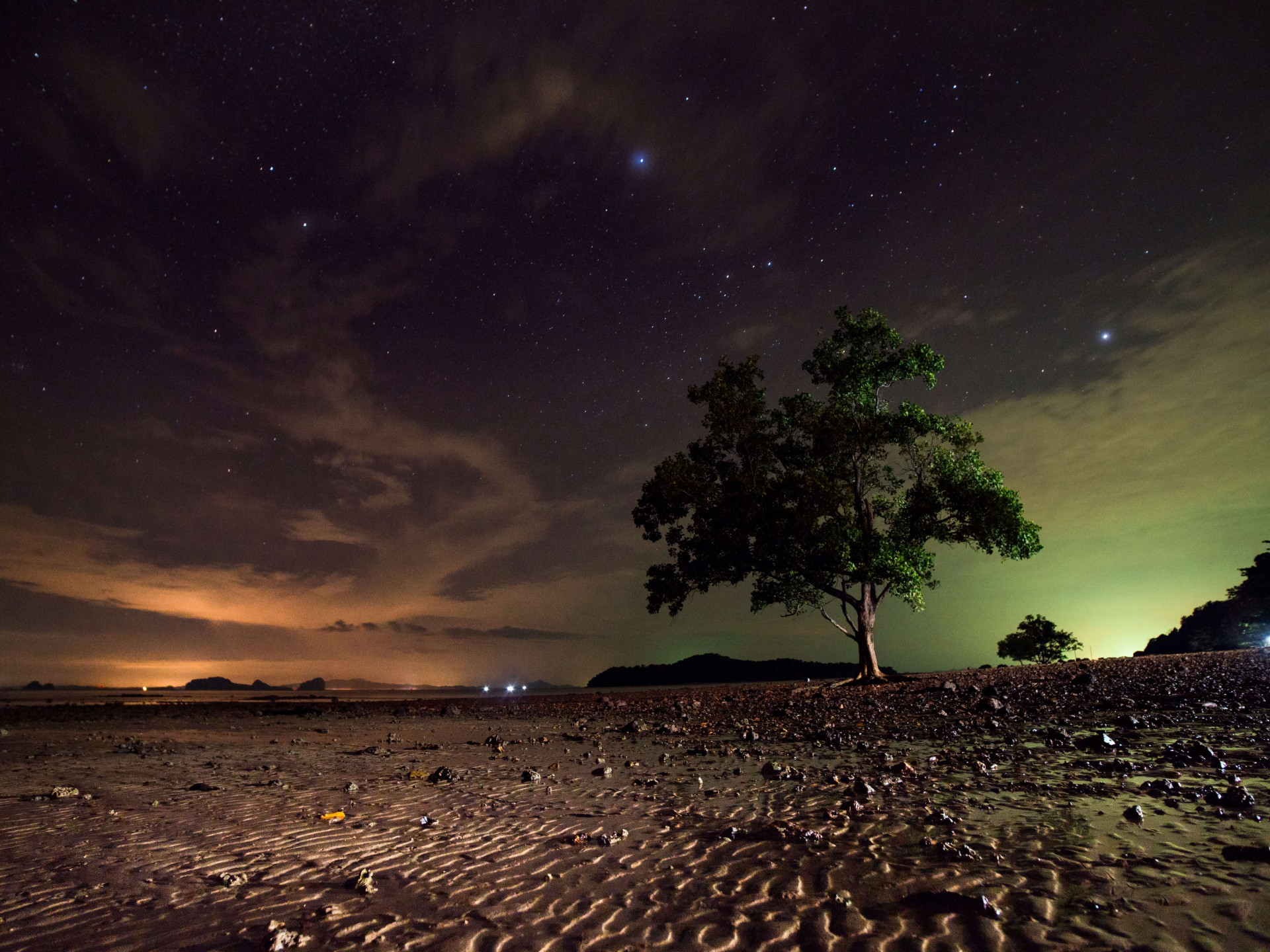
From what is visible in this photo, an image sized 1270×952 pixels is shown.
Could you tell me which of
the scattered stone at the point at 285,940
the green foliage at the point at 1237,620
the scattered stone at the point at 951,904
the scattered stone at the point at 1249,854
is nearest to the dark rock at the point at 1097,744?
the scattered stone at the point at 1249,854

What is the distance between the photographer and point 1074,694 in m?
13.4

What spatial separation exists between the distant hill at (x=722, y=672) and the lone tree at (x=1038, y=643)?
1949 cm

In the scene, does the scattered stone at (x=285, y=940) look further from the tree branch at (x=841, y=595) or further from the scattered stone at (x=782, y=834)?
the tree branch at (x=841, y=595)

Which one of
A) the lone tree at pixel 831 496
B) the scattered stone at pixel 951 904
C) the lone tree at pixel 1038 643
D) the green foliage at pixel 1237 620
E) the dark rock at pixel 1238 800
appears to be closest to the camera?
the scattered stone at pixel 951 904

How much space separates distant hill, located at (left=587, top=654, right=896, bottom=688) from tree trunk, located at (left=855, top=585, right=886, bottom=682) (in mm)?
48477

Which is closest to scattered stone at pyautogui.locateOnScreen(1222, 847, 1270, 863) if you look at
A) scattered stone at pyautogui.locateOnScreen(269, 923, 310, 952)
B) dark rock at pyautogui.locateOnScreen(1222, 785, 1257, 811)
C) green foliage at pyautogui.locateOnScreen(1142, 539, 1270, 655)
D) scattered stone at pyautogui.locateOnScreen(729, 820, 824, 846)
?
dark rock at pyautogui.locateOnScreen(1222, 785, 1257, 811)

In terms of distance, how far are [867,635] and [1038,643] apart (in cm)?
6006

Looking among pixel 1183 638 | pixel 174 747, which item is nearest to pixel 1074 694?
pixel 174 747

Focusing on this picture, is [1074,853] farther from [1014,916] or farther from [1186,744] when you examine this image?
[1186,744]

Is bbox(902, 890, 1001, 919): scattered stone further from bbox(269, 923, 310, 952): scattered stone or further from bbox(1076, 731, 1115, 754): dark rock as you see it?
bbox(1076, 731, 1115, 754): dark rock

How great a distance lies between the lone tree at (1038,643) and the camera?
69550mm

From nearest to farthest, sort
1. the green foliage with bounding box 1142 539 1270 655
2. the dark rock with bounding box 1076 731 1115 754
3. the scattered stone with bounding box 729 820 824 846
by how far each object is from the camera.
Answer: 1. the scattered stone with bounding box 729 820 824 846
2. the dark rock with bounding box 1076 731 1115 754
3. the green foliage with bounding box 1142 539 1270 655

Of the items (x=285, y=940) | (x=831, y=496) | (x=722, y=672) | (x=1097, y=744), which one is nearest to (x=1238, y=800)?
(x=1097, y=744)

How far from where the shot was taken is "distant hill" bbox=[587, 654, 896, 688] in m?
77.0
